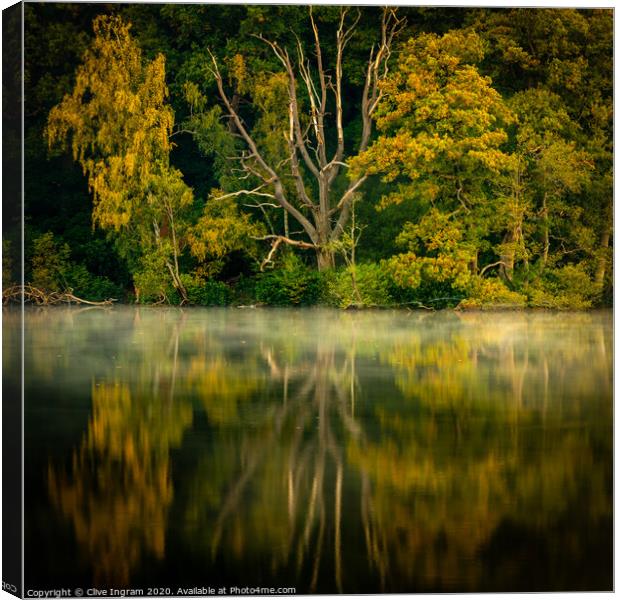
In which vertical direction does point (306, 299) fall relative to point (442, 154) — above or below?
below

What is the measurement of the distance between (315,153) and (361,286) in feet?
5.56

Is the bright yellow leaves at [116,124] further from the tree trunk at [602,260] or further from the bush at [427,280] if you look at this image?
the tree trunk at [602,260]

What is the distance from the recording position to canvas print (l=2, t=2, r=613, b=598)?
7242 mm

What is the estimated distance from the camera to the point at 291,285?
12.6 metres

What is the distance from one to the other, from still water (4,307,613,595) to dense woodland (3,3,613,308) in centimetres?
38

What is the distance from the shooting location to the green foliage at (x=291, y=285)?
1237 centimetres

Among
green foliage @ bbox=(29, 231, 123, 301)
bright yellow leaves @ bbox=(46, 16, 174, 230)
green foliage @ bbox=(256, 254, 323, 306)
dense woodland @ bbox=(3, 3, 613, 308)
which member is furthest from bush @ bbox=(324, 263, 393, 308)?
green foliage @ bbox=(29, 231, 123, 301)

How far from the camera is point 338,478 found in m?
8.05

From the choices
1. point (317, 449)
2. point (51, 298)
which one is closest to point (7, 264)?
point (317, 449)

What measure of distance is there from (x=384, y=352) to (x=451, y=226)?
1.67m

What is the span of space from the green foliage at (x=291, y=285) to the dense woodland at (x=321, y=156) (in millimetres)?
20

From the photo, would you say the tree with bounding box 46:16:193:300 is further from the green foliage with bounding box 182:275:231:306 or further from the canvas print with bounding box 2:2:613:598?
the green foliage with bounding box 182:275:231:306

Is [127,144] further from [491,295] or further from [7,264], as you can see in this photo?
[7,264]

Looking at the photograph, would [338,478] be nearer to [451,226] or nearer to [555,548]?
[555,548]
